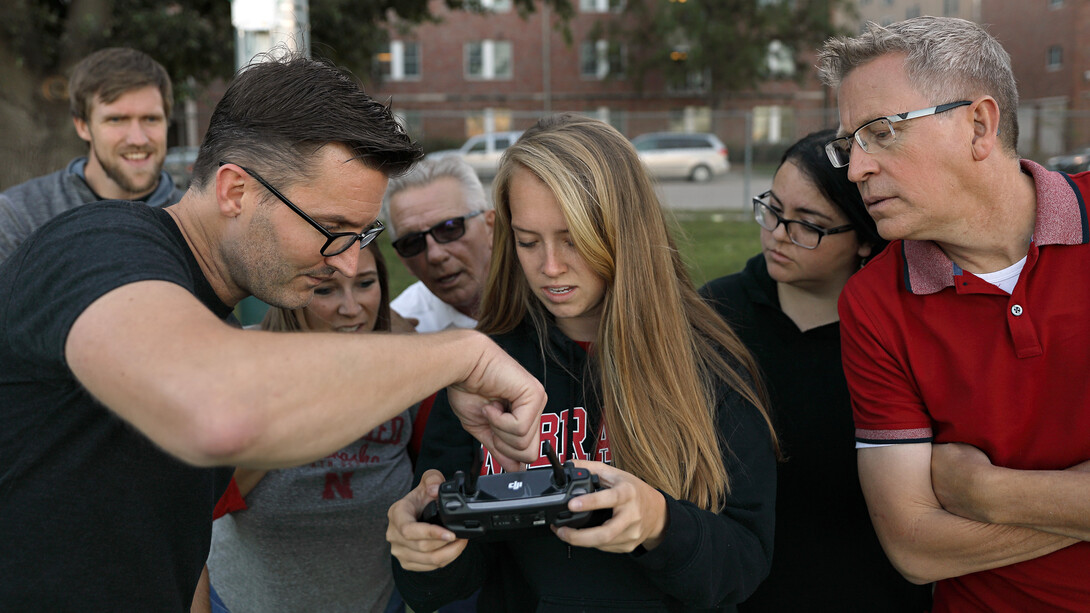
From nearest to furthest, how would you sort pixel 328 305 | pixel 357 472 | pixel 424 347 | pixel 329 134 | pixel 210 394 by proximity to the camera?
pixel 210 394 → pixel 424 347 → pixel 329 134 → pixel 357 472 → pixel 328 305

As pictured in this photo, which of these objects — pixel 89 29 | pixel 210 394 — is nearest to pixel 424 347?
pixel 210 394

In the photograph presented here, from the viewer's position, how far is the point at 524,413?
1.75m

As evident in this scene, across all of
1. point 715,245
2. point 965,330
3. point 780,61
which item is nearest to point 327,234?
point 965,330

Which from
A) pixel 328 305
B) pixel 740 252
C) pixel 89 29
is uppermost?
pixel 89 29

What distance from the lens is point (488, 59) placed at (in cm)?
4128

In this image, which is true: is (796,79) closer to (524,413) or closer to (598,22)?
(598,22)

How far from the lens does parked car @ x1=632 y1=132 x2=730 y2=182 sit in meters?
23.5

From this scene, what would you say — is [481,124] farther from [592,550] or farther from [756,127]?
[592,550]

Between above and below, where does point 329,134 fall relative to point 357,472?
above

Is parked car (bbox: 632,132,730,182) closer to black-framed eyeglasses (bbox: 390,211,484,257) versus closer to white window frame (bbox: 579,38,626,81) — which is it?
white window frame (bbox: 579,38,626,81)

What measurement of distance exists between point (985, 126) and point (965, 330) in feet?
1.72

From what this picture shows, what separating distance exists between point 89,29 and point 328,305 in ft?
31.0

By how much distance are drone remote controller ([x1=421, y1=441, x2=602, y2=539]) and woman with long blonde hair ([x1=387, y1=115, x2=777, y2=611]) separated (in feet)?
1.38

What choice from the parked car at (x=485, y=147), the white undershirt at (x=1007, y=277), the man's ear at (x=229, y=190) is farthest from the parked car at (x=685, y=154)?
the man's ear at (x=229, y=190)
